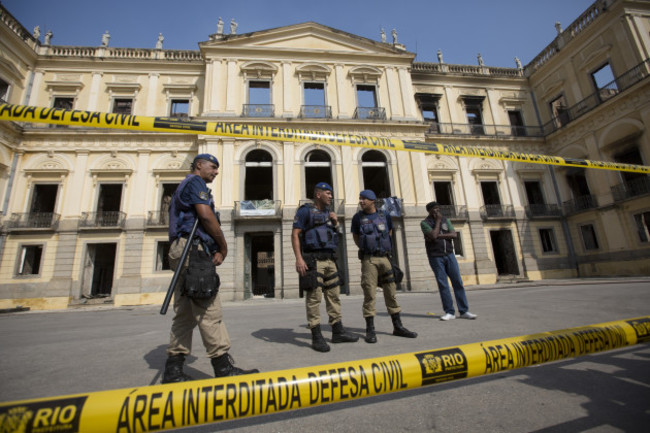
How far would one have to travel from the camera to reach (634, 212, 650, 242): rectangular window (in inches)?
522

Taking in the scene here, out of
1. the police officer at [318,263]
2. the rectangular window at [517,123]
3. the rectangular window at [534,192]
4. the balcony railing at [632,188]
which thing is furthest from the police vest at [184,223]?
the rectangular window at [517,123]

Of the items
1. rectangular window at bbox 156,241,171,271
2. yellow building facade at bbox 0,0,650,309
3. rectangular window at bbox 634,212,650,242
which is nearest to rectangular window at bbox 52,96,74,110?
yellow building facade at bbox 0,0,650,309

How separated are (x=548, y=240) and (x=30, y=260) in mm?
27197

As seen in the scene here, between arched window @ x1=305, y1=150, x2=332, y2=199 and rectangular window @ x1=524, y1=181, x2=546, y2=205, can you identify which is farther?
rectangular window @ x1=524, y1=181, x2=546, y2=205

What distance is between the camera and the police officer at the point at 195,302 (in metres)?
2.08

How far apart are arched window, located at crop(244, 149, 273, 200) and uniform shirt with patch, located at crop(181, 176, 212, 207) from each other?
12.8 m

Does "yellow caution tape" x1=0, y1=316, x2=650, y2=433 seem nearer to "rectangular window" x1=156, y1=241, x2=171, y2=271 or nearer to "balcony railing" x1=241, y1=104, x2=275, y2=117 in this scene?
"rectangular window" x1=156, y1=241, x2=171, y2=271

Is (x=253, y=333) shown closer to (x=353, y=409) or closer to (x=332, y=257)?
(x=332, y=257)

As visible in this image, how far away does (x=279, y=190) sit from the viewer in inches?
541

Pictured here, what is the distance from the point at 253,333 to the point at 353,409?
2.64m

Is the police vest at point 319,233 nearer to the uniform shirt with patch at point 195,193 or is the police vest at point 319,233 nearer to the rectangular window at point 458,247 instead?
the uniform shirt with patch at point 195,193

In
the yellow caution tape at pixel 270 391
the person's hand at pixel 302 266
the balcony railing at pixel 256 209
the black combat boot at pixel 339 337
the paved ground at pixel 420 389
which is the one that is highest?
the balcony railing at pixel 256 209

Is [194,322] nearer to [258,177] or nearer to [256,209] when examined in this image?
[256,209]

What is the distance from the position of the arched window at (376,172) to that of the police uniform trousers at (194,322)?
13.0 meters
